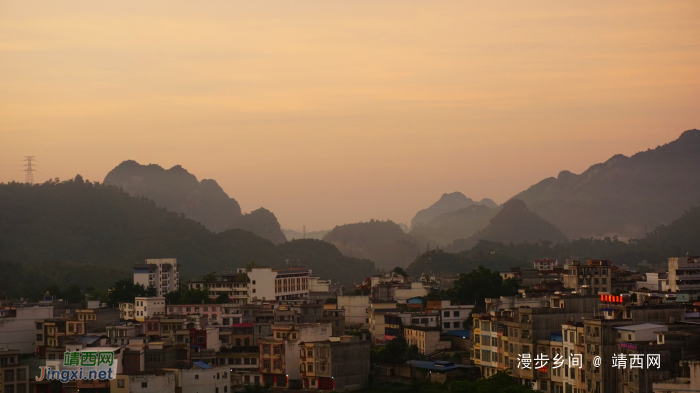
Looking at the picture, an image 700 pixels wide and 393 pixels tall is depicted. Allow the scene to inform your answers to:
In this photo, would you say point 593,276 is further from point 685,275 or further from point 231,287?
point 231,287

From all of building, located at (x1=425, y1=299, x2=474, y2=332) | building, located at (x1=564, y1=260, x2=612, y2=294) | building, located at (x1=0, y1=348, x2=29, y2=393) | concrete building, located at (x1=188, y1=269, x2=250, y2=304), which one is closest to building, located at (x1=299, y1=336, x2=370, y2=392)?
building, located at (x1=425, y1=299, x2=474, y2=332)

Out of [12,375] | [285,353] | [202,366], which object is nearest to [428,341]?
[285,353]

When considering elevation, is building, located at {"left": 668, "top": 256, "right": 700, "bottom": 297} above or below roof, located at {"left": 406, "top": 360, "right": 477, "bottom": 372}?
above

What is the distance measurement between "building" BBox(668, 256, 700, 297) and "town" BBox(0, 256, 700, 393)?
71 millimetres

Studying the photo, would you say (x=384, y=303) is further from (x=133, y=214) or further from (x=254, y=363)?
(x=133, y=214)

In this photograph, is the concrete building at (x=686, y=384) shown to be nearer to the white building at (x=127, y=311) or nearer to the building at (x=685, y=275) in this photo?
the building at (x=685, y=275)

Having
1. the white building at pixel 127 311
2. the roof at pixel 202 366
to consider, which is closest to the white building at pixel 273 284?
the white building at pixel 127 311

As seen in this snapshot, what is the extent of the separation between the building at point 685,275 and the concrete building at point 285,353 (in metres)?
22.9

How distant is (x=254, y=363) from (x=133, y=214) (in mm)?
95896

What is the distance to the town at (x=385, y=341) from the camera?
27188 millimetres

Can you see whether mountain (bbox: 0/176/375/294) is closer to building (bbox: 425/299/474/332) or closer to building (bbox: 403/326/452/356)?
building (bbox: 425/299/474/332)

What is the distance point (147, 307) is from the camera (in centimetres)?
5159

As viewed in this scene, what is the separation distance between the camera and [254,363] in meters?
38.9

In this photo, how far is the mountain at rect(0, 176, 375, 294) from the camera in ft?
377
